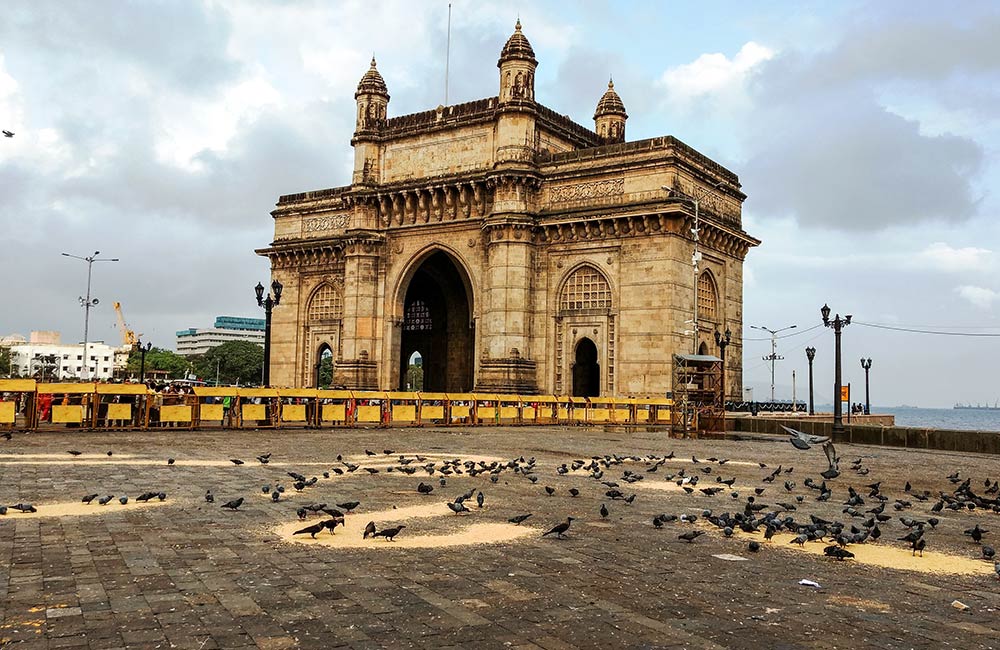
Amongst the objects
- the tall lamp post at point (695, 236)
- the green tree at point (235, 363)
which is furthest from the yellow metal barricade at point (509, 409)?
the green tree at point (235, 363)

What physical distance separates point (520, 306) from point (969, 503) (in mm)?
28803

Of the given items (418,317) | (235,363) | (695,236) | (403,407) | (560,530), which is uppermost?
(695,236)

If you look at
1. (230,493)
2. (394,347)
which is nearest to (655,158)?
(394,347)

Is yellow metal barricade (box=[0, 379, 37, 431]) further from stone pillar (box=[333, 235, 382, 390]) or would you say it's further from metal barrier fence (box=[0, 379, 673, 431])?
stone pillar (box=[333, 235, 382, 390])

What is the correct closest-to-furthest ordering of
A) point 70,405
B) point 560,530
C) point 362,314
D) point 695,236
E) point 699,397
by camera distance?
point 560,530, point 70,405, point 699,397, point 695,236, point 362,314

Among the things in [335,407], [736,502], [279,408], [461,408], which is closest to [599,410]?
[461,408]

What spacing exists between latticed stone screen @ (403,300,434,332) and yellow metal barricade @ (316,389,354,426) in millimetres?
21840

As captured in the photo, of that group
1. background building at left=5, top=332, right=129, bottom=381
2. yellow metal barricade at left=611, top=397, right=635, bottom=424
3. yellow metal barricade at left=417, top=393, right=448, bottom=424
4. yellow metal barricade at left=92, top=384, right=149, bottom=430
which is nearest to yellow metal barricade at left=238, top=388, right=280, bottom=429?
yellow metal barricade at left=92, top=384, right=149, bottom=430

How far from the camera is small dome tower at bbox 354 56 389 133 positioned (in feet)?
154

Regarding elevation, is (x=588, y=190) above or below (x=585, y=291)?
above

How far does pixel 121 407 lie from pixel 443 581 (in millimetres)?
22681

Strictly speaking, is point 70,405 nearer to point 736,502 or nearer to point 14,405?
point 14,405

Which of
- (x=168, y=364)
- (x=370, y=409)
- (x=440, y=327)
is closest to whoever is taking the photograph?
(x=370, y=409)

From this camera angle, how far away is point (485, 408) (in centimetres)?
3634
